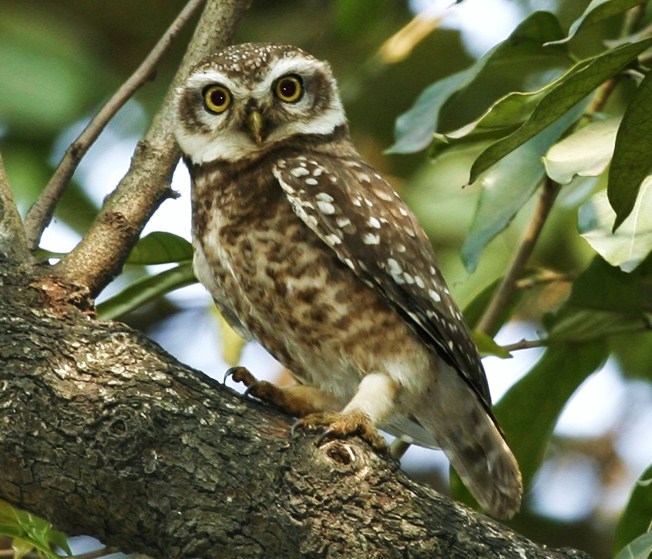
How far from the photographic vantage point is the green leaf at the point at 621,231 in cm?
286

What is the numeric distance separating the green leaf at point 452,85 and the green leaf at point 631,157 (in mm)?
935

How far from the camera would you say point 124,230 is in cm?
329

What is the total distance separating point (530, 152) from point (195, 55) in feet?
3.46

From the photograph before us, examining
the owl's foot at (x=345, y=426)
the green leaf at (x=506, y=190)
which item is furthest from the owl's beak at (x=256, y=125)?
the owl's foot at (x=345, y=426)

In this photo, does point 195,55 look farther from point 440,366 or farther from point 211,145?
point 440,366

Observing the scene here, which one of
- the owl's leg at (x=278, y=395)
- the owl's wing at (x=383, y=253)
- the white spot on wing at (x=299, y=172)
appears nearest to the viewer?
the owl's leg at (x=278, y=395)

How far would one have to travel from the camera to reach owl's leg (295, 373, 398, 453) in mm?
3041

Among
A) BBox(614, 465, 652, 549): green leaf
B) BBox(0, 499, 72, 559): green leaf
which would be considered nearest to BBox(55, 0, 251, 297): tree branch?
BBox(0, 499, 72, 559): green leaf

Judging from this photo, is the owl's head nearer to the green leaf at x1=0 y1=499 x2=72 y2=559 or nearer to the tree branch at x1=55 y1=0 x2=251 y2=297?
the tree branch at x1=55 y1=0 x2=251 y2=297

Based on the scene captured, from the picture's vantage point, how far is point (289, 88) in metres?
4.16

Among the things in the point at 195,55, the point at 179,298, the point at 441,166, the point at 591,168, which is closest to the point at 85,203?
the point at 179,298

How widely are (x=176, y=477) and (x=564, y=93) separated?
123 centimetres

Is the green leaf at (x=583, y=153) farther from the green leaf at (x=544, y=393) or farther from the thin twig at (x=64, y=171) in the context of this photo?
the thin twig at (x=64, y=171)

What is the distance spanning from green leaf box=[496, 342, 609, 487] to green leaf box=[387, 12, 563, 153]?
82 centimetres
